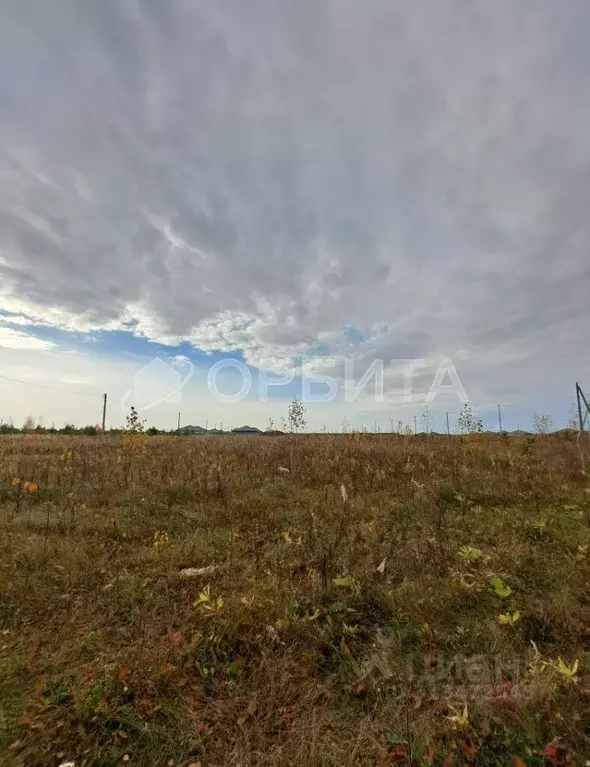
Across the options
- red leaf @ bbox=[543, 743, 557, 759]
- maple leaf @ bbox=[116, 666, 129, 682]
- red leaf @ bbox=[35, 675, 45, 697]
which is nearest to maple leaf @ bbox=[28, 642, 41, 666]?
red leaf @ bbox=[35, 675, 45, 697]

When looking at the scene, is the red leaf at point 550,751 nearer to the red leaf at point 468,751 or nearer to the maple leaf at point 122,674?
Result: the red leaf at point 468,751

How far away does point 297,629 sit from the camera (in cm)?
322

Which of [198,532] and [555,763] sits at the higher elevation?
[198,532]

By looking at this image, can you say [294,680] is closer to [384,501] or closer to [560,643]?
[560,643]

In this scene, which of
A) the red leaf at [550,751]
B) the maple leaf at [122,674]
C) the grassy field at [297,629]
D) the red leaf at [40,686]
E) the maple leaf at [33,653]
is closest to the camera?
the red leaf at [550,751]

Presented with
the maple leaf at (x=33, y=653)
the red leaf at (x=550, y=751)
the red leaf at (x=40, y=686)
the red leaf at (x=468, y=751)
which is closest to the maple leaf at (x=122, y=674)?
the red leaf at (x=40, y=686)

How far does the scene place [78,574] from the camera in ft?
13.0

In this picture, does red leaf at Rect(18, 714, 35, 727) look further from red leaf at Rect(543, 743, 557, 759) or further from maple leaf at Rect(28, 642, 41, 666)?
red leaf at Rect(543, 743, 557, 759)

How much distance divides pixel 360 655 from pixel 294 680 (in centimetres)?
54

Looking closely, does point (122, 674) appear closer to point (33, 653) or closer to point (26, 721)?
point (26, 721)

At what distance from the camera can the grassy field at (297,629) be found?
230cm

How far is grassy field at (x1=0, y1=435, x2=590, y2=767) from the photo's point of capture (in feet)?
7.55

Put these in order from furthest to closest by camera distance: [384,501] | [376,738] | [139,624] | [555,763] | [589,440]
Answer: [589,440], [384,501], [139,624], [376,738], [555,763]

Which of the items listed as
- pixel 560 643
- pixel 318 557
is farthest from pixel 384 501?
pixel 560 643
